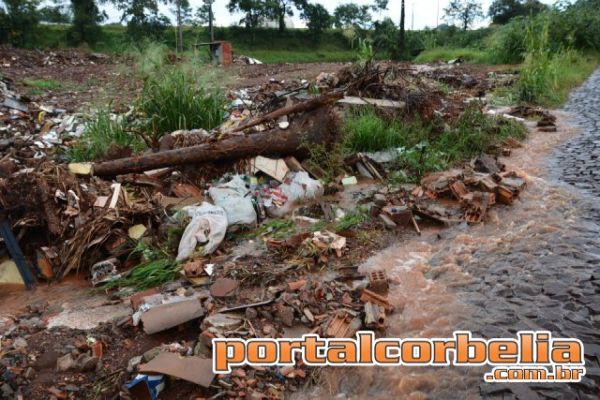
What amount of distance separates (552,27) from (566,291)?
13.9 m

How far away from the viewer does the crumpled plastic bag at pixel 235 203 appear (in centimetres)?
369

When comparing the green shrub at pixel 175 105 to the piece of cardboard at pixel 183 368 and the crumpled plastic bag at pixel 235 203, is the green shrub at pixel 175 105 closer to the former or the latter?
Answer: the crumpled plastic bag at pixel 235 203

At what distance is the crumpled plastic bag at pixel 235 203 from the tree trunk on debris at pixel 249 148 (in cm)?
50

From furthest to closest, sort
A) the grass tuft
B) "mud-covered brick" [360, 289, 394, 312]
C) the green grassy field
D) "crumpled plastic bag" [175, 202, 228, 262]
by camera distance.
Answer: the green grassy field, the grass tuft, "crumpled plastic bag" [175, 202, 228, 262], "mud-covered brick" [360, 289, 394, 312]

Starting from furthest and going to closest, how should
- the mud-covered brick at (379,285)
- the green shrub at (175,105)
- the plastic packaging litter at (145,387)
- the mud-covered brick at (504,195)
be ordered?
the green shrub at (175,105) < the mud-covered brick at (504,195) < the mud-covered brick at (379,285) < the plastic packaging litter at (145,387)

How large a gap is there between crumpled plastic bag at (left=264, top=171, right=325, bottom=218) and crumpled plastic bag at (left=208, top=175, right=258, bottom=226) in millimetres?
229

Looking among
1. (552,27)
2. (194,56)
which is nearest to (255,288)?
(194,56)

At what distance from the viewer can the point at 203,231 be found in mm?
3387

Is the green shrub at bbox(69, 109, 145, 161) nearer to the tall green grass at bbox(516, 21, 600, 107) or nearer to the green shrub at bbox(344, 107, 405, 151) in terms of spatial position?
the green shrub at bbox(344, 107, 405, 151)

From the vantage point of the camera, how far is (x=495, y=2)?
3044cm

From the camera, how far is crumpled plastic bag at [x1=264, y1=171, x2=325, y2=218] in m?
4.01

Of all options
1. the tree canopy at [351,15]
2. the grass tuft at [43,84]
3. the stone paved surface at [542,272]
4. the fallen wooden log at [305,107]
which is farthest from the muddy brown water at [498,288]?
the tree canopy at [351,15]

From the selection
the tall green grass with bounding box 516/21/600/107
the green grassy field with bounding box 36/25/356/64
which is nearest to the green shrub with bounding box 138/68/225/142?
the tall green grass with bounding box 516/21/600/107

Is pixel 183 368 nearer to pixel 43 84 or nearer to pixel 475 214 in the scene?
pixel 475 214
